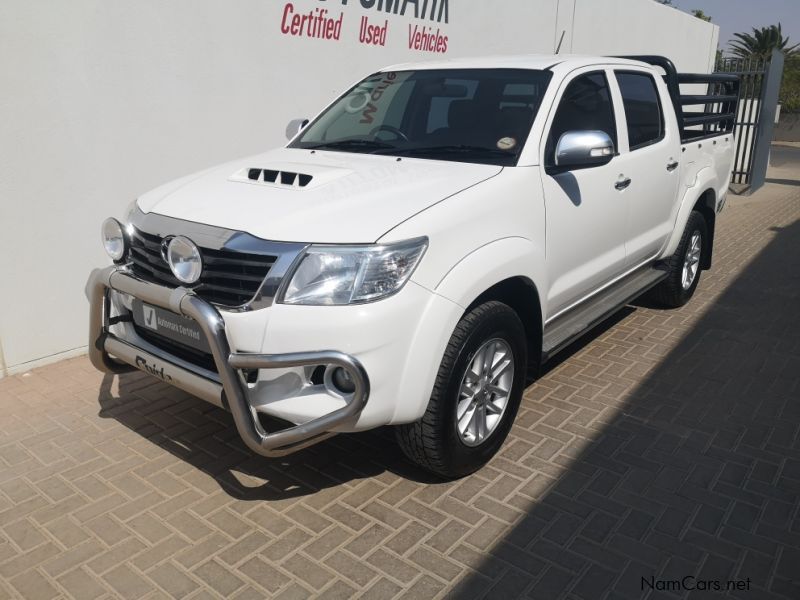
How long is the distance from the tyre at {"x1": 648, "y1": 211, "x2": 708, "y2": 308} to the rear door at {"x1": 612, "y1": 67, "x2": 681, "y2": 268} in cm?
36

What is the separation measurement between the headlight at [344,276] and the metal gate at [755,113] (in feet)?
39.8

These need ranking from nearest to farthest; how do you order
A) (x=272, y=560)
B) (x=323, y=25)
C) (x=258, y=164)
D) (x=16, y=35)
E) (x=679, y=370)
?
(x=272, y=560)
(x=258, y=164)
(x=16, y=35)
(x=679, y=370)
(x=323, y=25)

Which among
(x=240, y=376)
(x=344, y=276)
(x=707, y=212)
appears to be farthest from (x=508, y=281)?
(x=707, y=212)

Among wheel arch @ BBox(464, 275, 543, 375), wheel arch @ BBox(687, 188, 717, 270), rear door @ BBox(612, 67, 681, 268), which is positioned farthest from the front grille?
wheel arch @ BBox(687, 188, 717, 270)

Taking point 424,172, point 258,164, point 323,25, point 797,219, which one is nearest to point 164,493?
point 258,164

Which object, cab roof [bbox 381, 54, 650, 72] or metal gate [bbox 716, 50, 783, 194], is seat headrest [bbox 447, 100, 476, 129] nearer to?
cab roof [bbox 381, 54, 650, 72]

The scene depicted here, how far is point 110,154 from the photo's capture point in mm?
4980

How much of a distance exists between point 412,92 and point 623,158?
1.41 m

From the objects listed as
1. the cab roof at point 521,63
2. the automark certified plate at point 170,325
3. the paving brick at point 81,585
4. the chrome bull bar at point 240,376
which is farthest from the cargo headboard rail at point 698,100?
the paving brick at point 81,585

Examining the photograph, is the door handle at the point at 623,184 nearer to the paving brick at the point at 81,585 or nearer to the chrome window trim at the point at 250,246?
the chrome window trim at the point at 250,246

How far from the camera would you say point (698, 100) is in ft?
20.8

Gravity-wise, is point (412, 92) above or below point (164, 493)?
above

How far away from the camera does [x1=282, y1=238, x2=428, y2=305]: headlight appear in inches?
108

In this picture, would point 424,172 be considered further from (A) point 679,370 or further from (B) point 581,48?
(B) point 581,48
